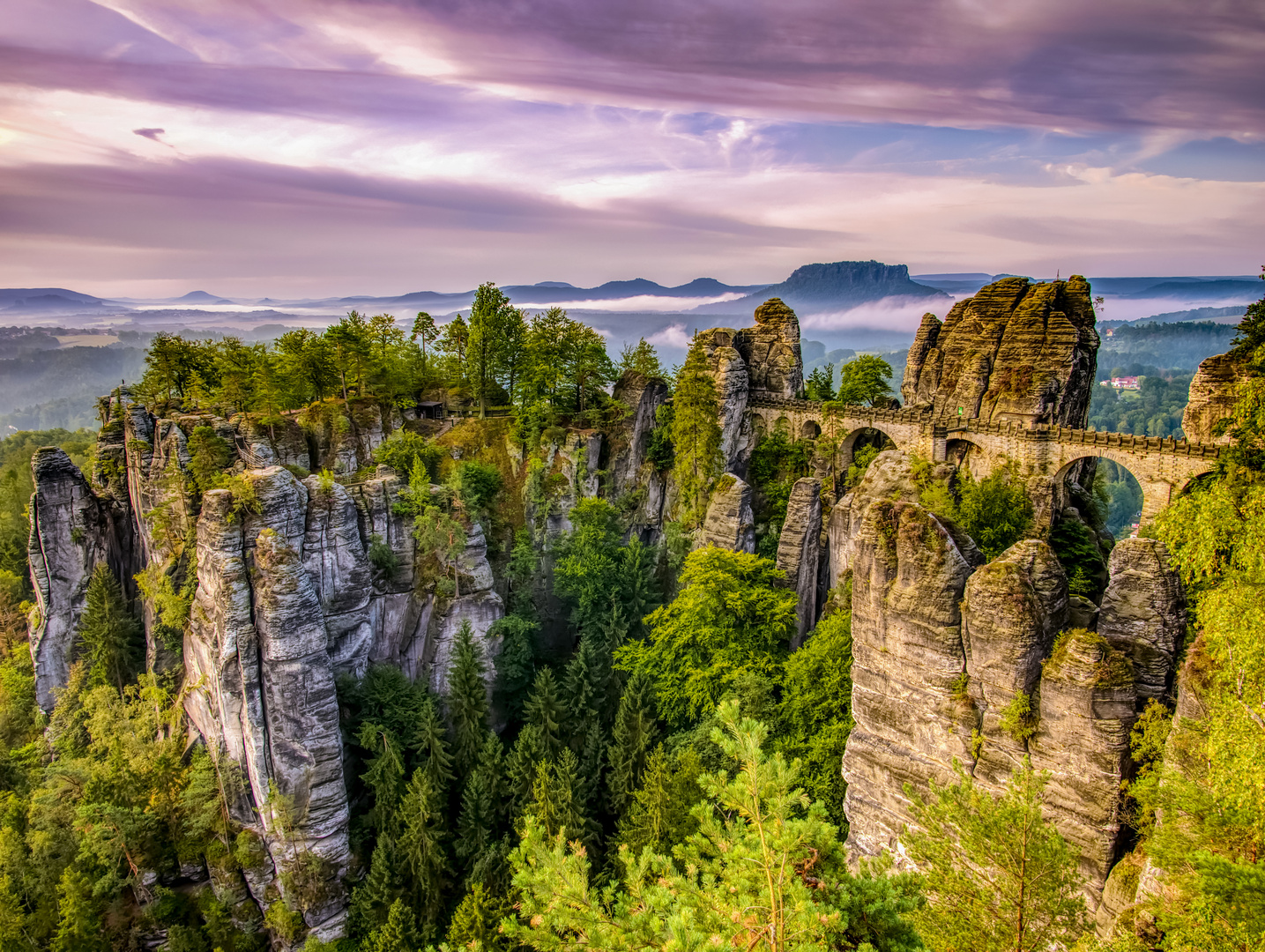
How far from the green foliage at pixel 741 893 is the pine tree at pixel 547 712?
44.5 ft

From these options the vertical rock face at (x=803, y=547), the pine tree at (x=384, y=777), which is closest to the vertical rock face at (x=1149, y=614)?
the vertical rock face at (x=803, y=547)

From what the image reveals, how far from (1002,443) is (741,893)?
27.1 m

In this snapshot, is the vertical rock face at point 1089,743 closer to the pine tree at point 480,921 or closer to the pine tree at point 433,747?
the pine tree at point 480,921

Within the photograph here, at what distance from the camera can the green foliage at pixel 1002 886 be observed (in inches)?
451

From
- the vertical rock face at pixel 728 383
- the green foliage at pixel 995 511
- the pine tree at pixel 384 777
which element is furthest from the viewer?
the vertical rock face at pixel 728 383

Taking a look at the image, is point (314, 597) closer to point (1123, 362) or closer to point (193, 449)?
point (193, 449)

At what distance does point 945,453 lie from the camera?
110 feet

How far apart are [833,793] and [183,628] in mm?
28068

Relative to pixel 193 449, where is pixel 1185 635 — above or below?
below

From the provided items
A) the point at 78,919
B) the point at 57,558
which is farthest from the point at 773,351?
the point at 78,919

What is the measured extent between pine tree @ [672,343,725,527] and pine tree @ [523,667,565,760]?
11780mm

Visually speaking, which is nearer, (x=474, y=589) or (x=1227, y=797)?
(x=1227, y=797)

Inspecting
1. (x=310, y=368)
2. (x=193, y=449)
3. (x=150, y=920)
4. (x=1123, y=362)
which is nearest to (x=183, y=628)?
(x=193, y=449)

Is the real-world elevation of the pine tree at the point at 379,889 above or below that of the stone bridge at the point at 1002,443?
below
